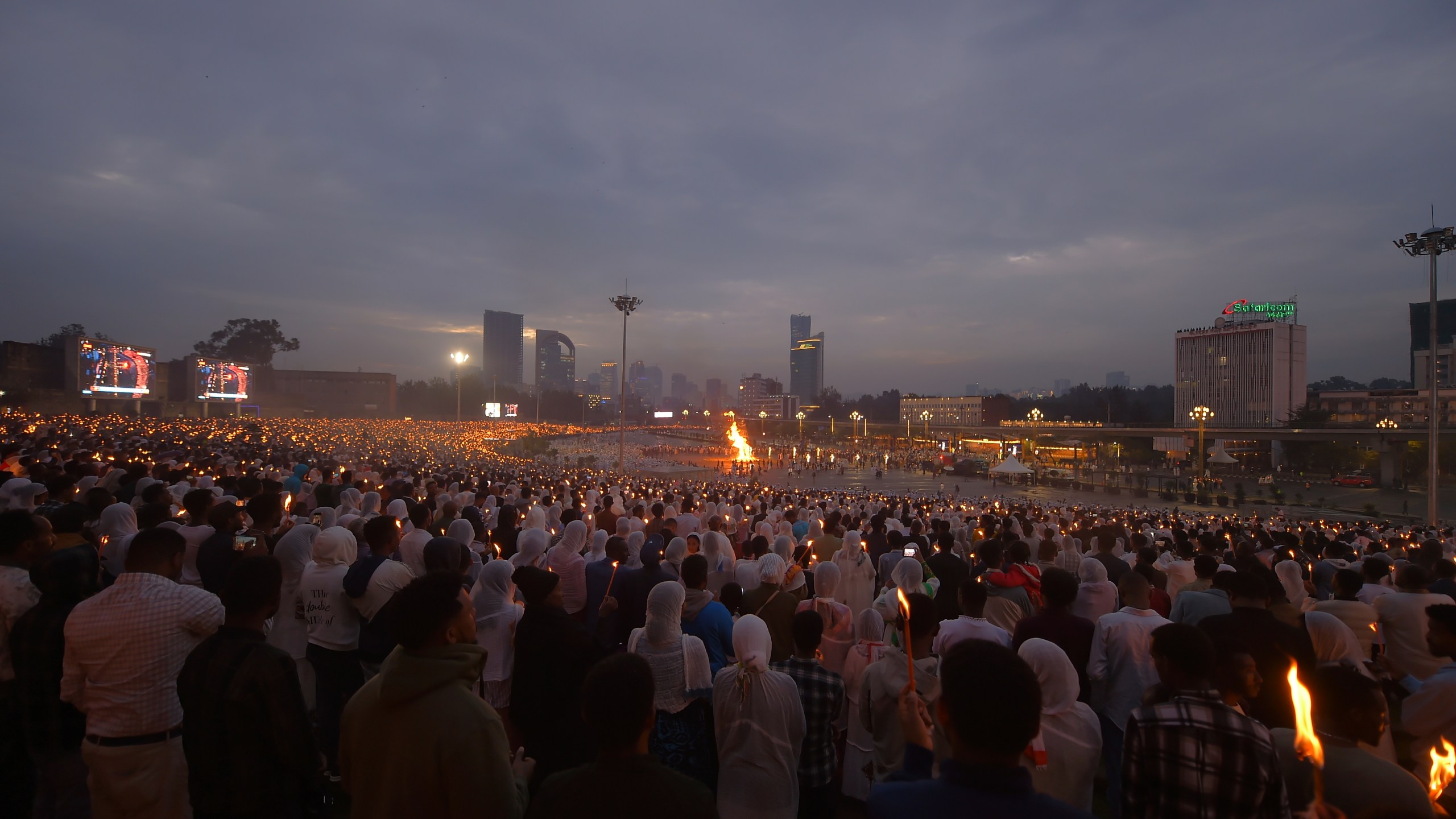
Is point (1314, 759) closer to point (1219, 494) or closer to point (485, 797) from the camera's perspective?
point (485, 797)

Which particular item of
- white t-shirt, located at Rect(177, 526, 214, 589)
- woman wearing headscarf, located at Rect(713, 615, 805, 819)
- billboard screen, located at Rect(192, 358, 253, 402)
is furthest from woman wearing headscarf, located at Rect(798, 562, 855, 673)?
billboard screen, located at Rect(192, 358, 253, 402)

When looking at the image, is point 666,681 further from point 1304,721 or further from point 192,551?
point 192,551

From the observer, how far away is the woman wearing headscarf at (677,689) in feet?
11.6

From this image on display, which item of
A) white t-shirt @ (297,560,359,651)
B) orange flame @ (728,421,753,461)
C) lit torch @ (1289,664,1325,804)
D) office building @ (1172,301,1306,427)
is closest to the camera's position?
lit torch @ (1289,664,1325,804)

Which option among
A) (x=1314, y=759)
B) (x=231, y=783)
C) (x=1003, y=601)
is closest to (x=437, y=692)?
(x=231, y=783)

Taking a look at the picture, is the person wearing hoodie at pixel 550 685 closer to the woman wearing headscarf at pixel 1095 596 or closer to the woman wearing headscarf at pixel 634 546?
the woman wearing headscarf at pixel 634 546

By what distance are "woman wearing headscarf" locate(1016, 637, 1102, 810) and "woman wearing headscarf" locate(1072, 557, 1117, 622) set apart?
2299mm

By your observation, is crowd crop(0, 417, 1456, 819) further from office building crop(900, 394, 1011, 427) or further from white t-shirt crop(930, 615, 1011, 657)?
office building crop(900, 394, 1011, 427)

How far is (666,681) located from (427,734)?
1.51 m

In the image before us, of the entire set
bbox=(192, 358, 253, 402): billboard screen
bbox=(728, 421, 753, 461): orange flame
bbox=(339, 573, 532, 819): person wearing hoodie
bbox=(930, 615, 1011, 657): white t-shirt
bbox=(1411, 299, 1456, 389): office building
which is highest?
bbox=(1411, 299, 1456, 389): office building

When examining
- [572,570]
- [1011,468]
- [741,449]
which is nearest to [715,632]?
[572,570]

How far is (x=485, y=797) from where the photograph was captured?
88.0 inches

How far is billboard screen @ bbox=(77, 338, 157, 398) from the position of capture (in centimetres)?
4634

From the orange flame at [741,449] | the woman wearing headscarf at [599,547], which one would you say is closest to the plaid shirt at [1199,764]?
the woman wearing headscarf at [599,547]
